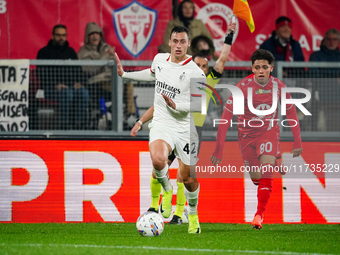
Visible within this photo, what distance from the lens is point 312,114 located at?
447 inches

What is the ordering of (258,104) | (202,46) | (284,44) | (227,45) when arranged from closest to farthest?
(227,45), (258,104), (202,46), (284,44)

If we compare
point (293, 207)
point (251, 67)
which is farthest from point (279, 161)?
point (251, 67)

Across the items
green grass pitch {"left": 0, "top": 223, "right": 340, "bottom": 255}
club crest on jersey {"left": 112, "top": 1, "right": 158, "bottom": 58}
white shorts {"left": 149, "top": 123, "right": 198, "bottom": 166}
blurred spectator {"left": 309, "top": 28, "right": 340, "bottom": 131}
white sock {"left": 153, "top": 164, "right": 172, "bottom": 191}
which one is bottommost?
green grass pitch {"left": 0, "top": 223, "right": 340, "bottom": 255}

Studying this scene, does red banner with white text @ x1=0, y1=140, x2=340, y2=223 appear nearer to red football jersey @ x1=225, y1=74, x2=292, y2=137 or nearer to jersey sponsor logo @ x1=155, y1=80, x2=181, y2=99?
red football jersey @ x1=225, y1=74, x2=292, y2=137

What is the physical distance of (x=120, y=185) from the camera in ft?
37.2

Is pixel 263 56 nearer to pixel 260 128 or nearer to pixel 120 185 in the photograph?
pixel 260 128

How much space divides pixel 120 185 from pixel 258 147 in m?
2.04

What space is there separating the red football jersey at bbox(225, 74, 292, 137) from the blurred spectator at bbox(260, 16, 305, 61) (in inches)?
55.1

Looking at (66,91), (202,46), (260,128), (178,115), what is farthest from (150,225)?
(202,46)

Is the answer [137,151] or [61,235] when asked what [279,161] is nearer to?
[137,151]

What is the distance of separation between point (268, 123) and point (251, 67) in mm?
826

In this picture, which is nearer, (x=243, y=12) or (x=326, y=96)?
(x=243, y=12)

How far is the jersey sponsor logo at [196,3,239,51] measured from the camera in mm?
13414

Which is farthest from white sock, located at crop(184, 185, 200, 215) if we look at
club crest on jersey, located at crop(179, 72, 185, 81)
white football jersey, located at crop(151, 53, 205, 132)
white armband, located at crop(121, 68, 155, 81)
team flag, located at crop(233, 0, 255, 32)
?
team flag, located at crop(233, 0, 255, 32)
